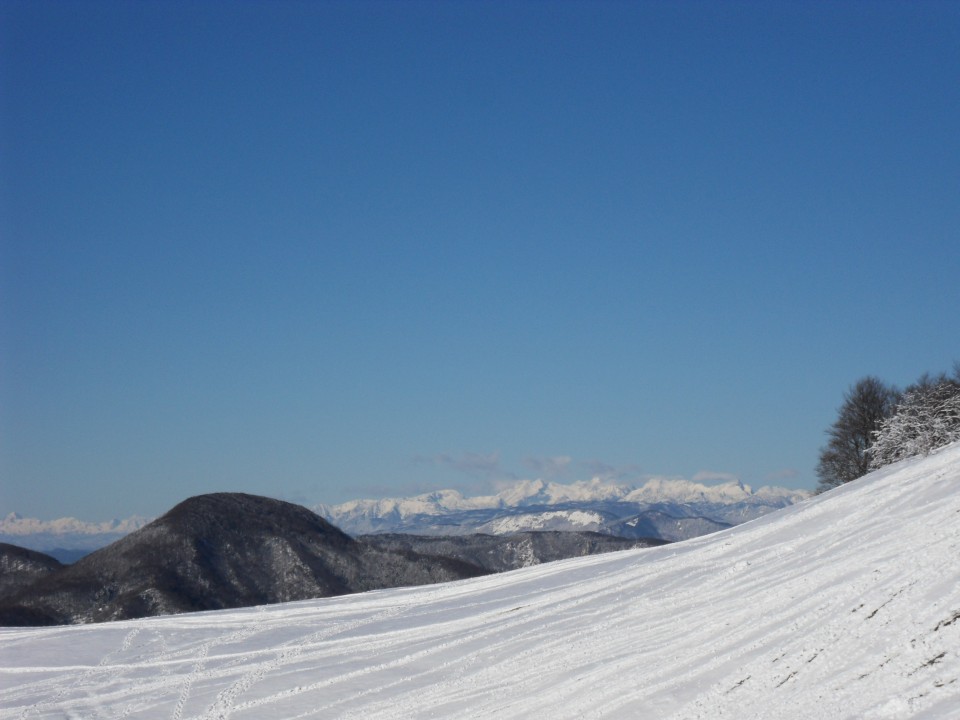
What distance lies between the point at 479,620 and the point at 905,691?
20957 mm

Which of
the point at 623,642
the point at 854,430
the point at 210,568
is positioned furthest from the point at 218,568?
the point at 623,642

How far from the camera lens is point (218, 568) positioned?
490ft

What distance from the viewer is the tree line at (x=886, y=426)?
5641 cm

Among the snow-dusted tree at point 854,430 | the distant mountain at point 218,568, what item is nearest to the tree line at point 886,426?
the snow-dusted tree at point 854,430

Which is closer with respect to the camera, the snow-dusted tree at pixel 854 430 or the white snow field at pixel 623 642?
the white snow field at pixel 623 642

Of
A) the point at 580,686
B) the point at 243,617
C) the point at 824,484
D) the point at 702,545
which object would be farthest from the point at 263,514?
the point at 580,686

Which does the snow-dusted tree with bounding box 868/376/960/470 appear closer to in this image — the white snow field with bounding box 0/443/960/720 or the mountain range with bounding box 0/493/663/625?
the white snow field with bounding box 0/443/960/720

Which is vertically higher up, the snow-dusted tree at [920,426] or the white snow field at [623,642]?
the snow-dusted tree at [920,426]

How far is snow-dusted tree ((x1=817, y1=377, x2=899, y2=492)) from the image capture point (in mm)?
77750

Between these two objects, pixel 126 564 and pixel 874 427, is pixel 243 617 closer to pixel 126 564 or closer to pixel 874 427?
pixel 874 427

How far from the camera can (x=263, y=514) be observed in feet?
577

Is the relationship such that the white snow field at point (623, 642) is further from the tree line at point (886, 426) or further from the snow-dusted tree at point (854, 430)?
the snow-dusted tree at point (854, 430)

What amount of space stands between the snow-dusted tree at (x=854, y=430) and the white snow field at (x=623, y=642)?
38.1 m

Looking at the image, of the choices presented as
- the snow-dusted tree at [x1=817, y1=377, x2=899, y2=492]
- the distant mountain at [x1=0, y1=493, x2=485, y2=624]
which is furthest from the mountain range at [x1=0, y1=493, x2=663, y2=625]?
the snow-dusted tree at [x1=817, y1=377, x2=899, y2=492]
